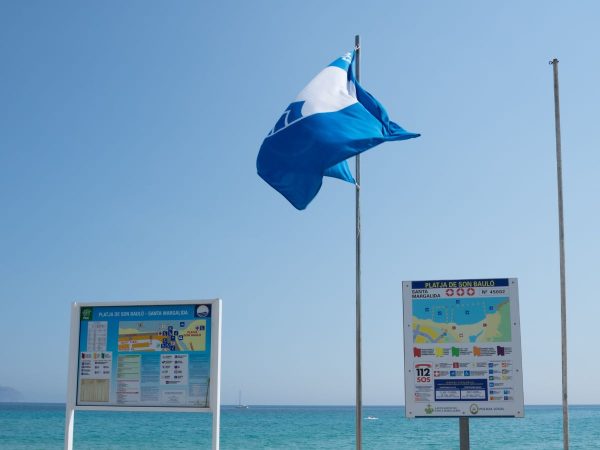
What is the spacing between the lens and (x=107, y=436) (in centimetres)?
5894

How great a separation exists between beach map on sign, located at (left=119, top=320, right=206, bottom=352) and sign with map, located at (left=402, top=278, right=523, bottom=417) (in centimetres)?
253

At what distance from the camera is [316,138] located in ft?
34.9

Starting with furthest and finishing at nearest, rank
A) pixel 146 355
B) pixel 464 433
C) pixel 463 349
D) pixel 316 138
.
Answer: pixel 146 355 → pixel 316 138 → pixel 464 433 → pixel 463 349

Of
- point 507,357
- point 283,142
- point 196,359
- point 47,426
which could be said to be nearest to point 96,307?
point 196,359

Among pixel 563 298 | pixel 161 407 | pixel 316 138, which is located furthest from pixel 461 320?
pixel 161 407

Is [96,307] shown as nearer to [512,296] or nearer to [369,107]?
[369,107]

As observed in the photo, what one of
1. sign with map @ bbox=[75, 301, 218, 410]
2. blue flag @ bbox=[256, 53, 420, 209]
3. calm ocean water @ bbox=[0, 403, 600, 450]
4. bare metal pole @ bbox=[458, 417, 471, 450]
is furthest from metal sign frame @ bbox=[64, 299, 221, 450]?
calm ocean water @ bbox=[0, 403, 600, 450]

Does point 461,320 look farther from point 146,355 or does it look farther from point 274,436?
point 274,436

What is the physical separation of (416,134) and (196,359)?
3816mm

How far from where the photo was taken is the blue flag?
417 inches

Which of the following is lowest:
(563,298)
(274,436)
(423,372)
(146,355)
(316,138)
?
(274,436)

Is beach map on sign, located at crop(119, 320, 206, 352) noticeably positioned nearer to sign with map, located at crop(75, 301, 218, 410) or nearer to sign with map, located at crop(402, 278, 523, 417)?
sign with map, located at crop(75, 301, 218, 410)

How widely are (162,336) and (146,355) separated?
329mm

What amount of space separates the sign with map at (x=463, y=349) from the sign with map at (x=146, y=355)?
2.43m
